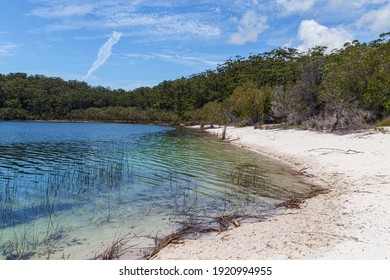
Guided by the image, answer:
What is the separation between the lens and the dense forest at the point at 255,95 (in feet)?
89.4

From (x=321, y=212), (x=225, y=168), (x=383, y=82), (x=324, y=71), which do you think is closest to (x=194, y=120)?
(x=324, y=71)

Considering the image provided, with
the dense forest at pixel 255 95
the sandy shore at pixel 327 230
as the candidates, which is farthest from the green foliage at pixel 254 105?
the sandy shore at pixel 327 230

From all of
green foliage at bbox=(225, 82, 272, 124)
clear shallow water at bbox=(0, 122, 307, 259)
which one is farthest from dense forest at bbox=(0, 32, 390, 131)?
clear shallow water at bbox=(0, 122, 307, 259)

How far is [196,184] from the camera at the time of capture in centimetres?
1269

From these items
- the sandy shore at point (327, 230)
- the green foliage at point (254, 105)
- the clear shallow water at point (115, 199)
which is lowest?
the clear shallow water at point (115, 199)

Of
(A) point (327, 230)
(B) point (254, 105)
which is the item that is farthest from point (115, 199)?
(B) point (254, 105)

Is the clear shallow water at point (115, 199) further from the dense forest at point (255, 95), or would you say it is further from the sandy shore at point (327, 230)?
the dense forest at point (255, 95)

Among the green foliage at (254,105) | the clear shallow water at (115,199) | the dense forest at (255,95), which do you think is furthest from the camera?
the green foliage at (254,105)

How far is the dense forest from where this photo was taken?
89.4ft

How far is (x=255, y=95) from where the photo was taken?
49.9 m

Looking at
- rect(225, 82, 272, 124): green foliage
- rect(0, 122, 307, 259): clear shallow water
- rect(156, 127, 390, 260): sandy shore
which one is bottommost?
rect(0, 122, 307, 259): clear shallow water

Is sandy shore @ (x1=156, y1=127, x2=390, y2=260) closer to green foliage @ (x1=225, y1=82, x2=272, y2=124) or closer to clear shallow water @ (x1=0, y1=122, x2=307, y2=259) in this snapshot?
Answer: clear shallow water @ (x1=0, y1=122, x2=307, y2=259)
